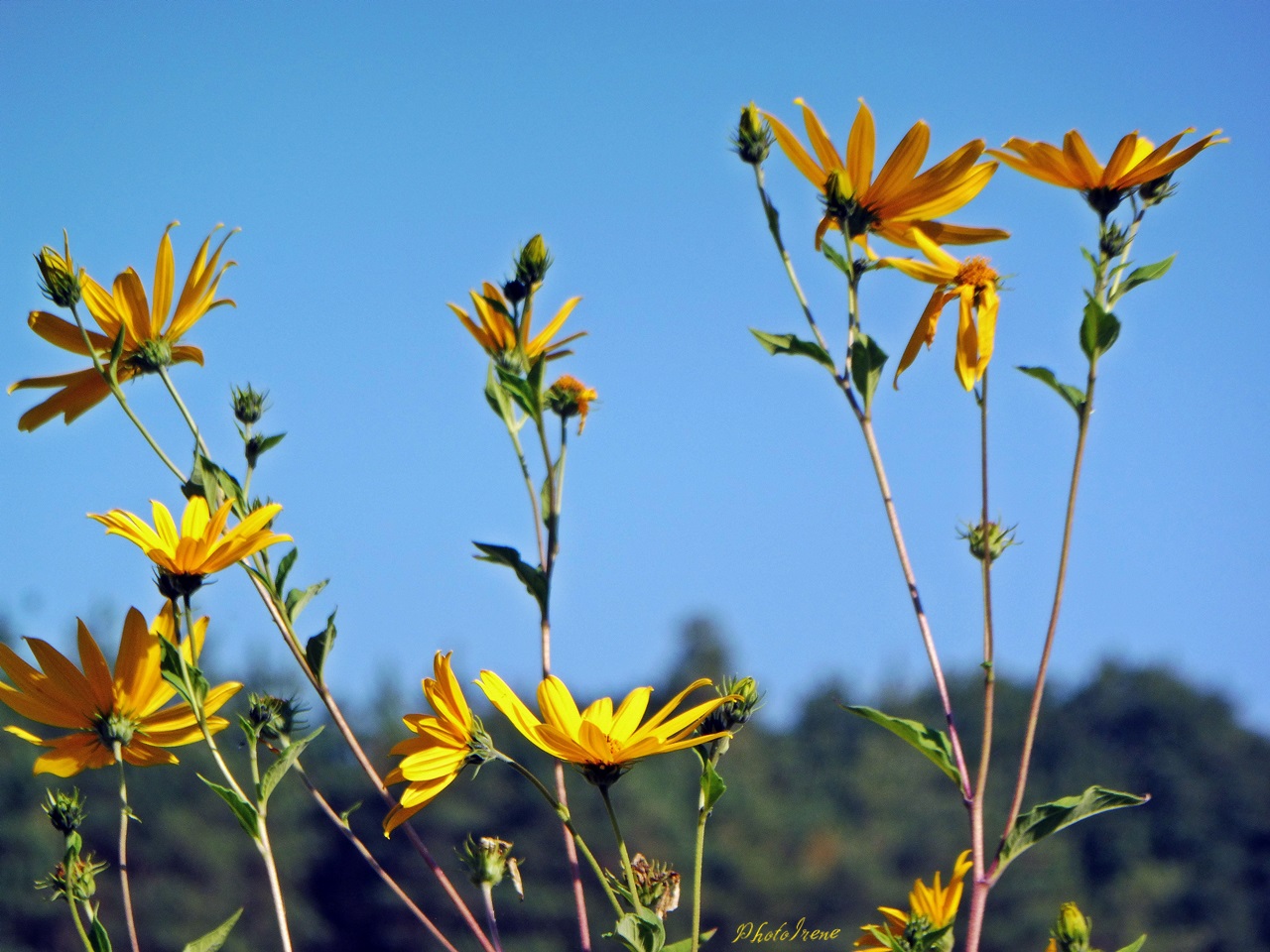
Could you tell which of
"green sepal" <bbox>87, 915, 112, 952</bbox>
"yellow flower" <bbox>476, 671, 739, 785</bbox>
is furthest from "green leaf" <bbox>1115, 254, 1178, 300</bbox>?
"green sepal" <bbox>87, 915, 112, 952</bbox>

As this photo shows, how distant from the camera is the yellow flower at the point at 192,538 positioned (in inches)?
63.0

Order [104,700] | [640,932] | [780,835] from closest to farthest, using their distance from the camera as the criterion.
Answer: [640,932]
[104,700]
[780,835]

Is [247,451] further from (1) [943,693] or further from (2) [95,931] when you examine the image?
(1) [943,693]

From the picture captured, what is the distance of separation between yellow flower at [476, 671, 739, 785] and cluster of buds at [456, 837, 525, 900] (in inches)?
9.1

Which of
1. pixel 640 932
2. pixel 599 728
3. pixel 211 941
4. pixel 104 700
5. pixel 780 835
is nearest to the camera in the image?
pixel 640 932

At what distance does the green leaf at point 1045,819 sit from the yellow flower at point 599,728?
36 cm

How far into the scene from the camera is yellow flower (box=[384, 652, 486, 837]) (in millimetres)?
1548

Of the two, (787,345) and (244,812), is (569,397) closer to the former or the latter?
(787,345)

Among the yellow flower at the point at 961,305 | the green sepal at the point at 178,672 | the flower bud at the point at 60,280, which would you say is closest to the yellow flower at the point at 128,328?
the flower bud at the point at 60,280

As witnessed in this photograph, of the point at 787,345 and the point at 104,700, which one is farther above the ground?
the point at 787,345

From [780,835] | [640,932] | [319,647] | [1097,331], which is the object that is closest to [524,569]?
[319,647]

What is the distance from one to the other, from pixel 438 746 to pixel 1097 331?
99cm

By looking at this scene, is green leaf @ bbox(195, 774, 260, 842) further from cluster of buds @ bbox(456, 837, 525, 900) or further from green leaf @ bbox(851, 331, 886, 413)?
green leaf @ bbox(851, 331, 886, 413)

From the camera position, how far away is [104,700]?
176cm
